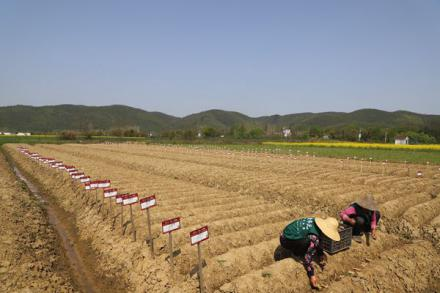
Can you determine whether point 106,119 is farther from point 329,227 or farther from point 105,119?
point 329,227

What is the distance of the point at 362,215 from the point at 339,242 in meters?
1.11

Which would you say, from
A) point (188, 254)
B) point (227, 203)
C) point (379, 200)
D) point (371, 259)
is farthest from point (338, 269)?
point (379, 200)

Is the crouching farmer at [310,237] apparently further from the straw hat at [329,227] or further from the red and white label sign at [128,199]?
the red and white label sign at [128,199]

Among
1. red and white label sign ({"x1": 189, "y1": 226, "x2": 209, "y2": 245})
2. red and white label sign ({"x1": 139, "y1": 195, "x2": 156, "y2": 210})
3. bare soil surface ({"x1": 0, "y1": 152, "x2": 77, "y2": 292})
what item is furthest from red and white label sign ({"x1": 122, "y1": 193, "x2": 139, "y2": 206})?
red and white label sign ({"x1": 189, "y1": 226, "x2": 209, "y2": 245})

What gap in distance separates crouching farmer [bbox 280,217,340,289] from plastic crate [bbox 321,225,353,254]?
0.90ft

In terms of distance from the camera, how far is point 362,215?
7621 mm

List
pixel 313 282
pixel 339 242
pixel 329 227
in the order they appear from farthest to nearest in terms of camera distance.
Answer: pixel 339 242
pixel 329 227
pixel 313 282

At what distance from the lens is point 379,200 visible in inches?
483

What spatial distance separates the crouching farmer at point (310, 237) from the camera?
609 centimetres

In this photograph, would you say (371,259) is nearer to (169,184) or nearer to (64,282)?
(64,282)

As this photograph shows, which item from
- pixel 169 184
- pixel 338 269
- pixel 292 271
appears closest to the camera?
pixel 292 271

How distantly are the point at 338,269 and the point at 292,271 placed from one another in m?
1.18

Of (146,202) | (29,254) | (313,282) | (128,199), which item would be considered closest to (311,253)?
(313,282)

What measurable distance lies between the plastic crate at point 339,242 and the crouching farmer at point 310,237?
0.27 m
